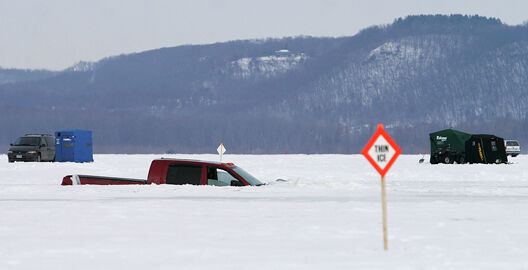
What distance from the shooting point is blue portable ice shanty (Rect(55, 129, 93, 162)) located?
5747cm

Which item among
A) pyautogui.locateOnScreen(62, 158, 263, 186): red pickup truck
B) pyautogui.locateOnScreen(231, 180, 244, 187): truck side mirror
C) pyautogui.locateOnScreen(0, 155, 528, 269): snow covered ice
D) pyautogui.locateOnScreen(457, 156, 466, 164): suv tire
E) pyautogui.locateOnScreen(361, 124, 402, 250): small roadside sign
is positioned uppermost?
pyautogui.locateOnScreen(361, 124, 402, 250): small roadside sign

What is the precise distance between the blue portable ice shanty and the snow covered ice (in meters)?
34.4

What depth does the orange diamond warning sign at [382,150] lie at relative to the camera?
38.9 feet

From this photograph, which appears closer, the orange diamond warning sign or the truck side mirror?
the orange diamond warning sign

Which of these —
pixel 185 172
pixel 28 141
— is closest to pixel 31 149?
pixel 28 141

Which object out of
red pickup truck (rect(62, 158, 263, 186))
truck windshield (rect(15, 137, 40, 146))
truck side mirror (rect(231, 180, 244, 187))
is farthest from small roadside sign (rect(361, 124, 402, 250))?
truck windshield (rect(15, 137, 40, 146))

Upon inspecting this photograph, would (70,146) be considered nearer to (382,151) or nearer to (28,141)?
(28,141)

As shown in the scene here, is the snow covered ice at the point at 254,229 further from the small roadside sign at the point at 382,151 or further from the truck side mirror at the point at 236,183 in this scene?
the small roadside sign at the point at 382,151

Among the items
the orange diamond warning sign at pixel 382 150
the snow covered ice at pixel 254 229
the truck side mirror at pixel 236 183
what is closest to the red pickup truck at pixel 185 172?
the truck side mirror at pixel 236 183

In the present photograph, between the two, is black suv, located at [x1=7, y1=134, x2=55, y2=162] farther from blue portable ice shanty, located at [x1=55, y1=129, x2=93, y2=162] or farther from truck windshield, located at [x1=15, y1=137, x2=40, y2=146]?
blue portable ice shanty, located at [x1=55, y1=129, x2=93, y2=162]

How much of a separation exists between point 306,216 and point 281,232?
2.86 metres

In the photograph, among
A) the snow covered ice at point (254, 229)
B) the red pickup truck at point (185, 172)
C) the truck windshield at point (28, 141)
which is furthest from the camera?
the truck windshield at point (28, 141)

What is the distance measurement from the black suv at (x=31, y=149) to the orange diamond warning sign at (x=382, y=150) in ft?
149

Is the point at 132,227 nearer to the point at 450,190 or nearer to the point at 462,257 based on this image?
the point at 462,257
